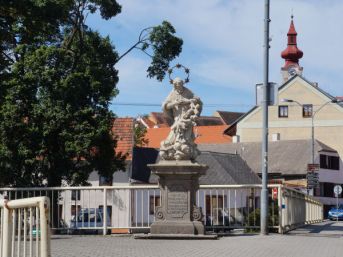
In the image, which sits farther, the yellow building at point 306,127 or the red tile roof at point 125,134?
the yellow building at point 306,127

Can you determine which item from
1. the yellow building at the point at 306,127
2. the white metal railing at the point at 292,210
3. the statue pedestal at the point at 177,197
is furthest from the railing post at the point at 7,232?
the yellow building at the point at 306,127

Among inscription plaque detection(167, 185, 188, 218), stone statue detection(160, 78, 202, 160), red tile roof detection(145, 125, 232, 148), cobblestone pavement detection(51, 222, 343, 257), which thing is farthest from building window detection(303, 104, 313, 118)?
inscription plaque detection(167, 185, 188, 218)

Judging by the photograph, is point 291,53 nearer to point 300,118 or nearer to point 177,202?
point 300,118

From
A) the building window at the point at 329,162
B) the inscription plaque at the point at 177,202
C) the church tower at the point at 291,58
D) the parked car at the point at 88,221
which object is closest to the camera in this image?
the inscription plaque at the point at 177,202

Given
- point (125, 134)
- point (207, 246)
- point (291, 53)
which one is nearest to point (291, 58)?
point (291, 53)

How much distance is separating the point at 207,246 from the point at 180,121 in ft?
12.1

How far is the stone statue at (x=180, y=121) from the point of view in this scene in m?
16.3

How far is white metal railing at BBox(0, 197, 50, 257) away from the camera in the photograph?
20.0ft

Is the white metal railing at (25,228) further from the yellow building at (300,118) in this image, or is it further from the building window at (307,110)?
the building window at (307,110)

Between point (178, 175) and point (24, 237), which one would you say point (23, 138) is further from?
point (24, 237)

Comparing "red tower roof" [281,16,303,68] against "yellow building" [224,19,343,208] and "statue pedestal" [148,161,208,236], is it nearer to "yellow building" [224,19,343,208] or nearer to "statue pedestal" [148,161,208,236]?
"yellow building" [224,19,343,208]

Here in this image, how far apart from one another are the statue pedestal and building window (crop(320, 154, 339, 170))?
188ft

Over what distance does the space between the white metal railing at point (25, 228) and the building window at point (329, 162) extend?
219 feet

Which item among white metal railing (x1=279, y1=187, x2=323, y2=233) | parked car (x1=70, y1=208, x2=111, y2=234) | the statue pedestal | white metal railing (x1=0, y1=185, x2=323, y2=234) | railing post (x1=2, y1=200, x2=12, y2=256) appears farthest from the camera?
parked car (x1=70, y1=208, x2=111, y2=234)
